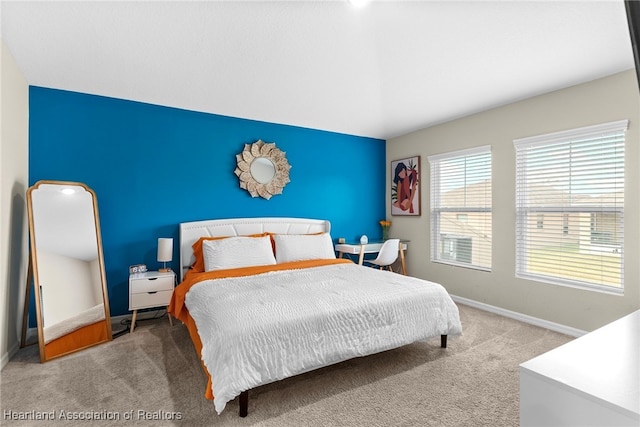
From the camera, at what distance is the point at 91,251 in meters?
3.01

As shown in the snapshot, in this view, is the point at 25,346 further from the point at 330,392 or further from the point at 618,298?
the point at 618,298

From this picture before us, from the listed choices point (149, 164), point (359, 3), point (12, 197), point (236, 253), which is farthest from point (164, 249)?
point (359, 3)

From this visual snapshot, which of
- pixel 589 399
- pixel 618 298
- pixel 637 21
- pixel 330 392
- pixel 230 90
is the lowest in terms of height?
pixel 330 392

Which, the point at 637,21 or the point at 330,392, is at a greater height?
the point at 637,21

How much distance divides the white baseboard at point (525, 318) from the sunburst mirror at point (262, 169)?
283 cm

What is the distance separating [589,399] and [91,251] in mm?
3594

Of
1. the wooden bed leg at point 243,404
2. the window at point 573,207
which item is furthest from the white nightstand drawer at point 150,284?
the window at point 573,207

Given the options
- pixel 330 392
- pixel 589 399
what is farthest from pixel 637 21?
pixel 330 392

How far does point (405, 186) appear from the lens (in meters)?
4.98

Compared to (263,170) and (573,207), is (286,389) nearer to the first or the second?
(263,170)

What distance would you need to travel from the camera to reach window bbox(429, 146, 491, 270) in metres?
3.92

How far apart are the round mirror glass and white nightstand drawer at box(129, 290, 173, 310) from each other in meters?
1.75

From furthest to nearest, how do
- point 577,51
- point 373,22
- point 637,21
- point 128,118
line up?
1. point 128,118
2. point 577,51
3. point 373,22
4. point 637,21

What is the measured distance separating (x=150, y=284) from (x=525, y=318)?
393cm
